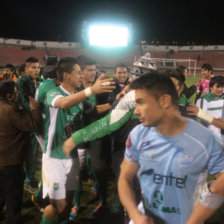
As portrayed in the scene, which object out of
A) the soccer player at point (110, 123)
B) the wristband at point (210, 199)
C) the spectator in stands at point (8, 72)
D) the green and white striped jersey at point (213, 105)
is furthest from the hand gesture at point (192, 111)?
the spectator in stands at point (8, 72)

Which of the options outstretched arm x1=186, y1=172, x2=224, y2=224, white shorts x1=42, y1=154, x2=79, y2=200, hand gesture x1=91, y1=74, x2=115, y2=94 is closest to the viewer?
outstretched arm x1=186, y1=172, x2=224, y2=224

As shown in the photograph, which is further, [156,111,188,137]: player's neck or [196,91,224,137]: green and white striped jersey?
[196,91,224,137]: green and white striped jersey

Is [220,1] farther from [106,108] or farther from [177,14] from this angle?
[106,108]

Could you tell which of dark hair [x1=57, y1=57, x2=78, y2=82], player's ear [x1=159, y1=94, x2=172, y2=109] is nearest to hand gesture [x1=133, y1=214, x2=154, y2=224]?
player's ear [x1=159, y1=94, x2=172, y2=109]

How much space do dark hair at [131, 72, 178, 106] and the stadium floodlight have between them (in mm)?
27665

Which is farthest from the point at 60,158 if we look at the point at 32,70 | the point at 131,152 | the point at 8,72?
the point at 8,72

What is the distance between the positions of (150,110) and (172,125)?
0.17 metres

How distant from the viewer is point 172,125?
1.63 m

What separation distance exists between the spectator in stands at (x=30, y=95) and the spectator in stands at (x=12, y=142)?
136 cm

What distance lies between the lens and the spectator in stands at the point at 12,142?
2910mm

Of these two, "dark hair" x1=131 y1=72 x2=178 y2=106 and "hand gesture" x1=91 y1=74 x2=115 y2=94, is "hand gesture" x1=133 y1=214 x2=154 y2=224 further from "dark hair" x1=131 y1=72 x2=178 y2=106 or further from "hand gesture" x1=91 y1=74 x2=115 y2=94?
"hand gesture" x1=91 y1=74 x2=115 y2=94

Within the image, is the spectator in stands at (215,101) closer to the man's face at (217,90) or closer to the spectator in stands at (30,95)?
the man's face at (217,90)

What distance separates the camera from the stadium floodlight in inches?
1125

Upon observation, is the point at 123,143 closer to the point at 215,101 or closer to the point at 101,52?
the point at 215,101
